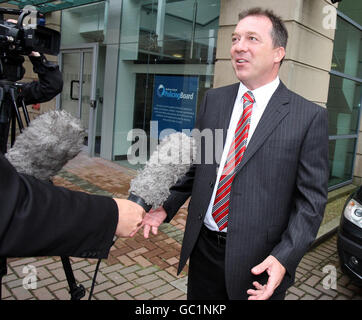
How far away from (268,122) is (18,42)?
168 cm

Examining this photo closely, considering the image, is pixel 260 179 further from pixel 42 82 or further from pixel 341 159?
pixel 341 159

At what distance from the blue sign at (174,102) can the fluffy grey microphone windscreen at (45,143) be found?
202 inches

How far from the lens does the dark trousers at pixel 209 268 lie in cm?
199

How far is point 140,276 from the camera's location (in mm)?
3582

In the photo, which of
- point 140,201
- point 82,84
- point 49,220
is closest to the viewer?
point 49,220

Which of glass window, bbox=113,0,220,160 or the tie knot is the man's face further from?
glass window, bbox=113,0,220,160

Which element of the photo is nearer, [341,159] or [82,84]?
[341,159]

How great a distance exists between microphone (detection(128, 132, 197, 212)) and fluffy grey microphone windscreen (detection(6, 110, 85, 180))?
0.34 metres

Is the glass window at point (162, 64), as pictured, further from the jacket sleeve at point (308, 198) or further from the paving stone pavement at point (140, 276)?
the jacket sleeve at point (308, 198)

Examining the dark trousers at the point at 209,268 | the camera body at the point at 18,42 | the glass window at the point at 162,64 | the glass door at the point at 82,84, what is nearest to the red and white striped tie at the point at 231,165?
the dark trousers at the point at 209,268

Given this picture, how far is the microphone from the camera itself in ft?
5.08

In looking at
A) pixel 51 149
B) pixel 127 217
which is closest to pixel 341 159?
pixel 127 217

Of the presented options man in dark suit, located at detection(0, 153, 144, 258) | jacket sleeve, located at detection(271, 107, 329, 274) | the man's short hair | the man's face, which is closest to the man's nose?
the man's face
